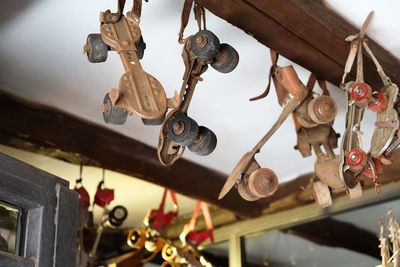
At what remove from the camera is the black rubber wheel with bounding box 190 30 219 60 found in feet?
5.44

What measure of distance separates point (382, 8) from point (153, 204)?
1.86 meters

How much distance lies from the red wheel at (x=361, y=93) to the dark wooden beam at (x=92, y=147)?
3.68 feet

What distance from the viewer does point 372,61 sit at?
2.07 meters

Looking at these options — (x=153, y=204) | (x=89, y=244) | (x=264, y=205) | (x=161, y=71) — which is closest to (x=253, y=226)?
(x=264, y=205)

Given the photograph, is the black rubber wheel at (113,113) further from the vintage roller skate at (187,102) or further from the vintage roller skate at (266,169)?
the vintage roller skate at (266,169)


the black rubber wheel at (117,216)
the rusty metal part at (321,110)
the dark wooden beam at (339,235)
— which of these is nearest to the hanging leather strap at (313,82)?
the rusty metal part at (321,110)

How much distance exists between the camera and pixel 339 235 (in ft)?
9.79

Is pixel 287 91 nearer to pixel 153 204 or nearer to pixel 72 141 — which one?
pixel 72 141

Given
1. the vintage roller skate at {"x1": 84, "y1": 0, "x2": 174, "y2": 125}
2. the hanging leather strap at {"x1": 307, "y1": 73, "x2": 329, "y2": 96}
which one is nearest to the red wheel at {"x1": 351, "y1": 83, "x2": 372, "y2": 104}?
the hanging leather strap at {"x1": 307, "y1": 73, "x2": 329, "y2": 96}

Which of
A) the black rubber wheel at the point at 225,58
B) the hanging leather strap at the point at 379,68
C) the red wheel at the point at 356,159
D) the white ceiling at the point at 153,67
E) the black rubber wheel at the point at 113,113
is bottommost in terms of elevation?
the black rubber wheel at the point at 113,113

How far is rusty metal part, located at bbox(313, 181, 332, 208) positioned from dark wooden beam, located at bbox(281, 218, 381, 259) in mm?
919

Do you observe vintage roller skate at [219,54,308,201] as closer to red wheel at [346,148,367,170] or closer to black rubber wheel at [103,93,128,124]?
red wheel at [346,148,367,170]

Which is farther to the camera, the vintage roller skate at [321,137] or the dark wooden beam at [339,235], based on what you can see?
the dark wooden beam at [339,235]

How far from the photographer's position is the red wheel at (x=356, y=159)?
182 centimetres
